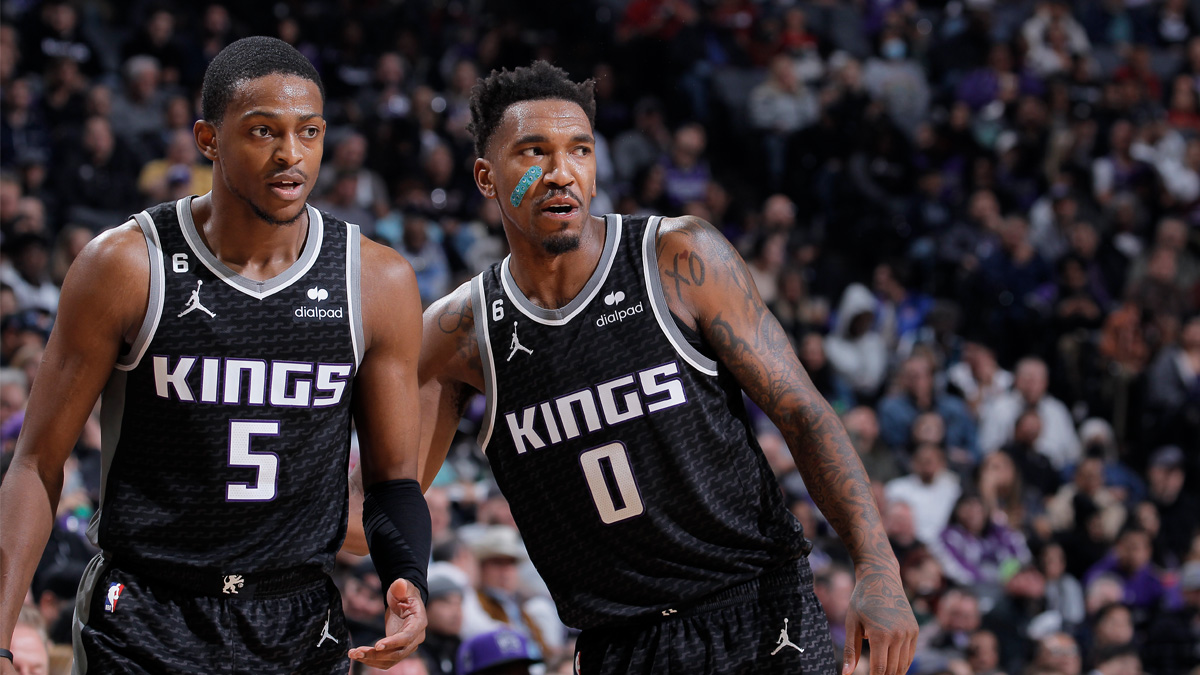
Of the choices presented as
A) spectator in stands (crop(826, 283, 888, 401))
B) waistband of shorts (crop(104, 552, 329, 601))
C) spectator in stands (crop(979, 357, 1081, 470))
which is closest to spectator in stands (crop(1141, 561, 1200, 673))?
spectator in stands (crop(979, 357, 1081, 470))

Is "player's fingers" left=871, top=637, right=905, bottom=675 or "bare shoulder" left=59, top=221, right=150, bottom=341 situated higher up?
"bare shoulder" left=59, top=221, right=150, bottom=341

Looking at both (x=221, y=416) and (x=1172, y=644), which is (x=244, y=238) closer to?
(x=221, y=416)

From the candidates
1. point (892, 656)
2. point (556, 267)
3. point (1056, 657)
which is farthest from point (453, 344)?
point (1056, 657)

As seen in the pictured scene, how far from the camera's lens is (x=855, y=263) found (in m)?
14.1

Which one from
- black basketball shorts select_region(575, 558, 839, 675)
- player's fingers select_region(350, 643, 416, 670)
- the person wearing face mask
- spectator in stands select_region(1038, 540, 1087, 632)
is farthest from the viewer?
the person wearing face mask

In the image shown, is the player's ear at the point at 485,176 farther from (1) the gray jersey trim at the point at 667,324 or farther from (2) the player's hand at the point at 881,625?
(2) the player's hand at the point at 881,625

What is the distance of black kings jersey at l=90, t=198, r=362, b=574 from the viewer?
3322mm

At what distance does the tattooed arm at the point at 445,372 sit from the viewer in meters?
4.06

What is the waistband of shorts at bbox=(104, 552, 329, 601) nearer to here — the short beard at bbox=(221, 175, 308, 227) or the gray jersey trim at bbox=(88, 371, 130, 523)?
the gray jersey trim at bbox=(88, 371, 130, 523)

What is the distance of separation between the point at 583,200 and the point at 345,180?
24.6ft

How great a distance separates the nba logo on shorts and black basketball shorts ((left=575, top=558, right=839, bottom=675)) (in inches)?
50.8

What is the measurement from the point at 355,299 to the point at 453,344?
0.62 metres

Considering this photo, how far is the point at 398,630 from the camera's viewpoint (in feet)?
10.6

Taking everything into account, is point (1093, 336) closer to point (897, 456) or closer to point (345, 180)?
point (897, 456)
